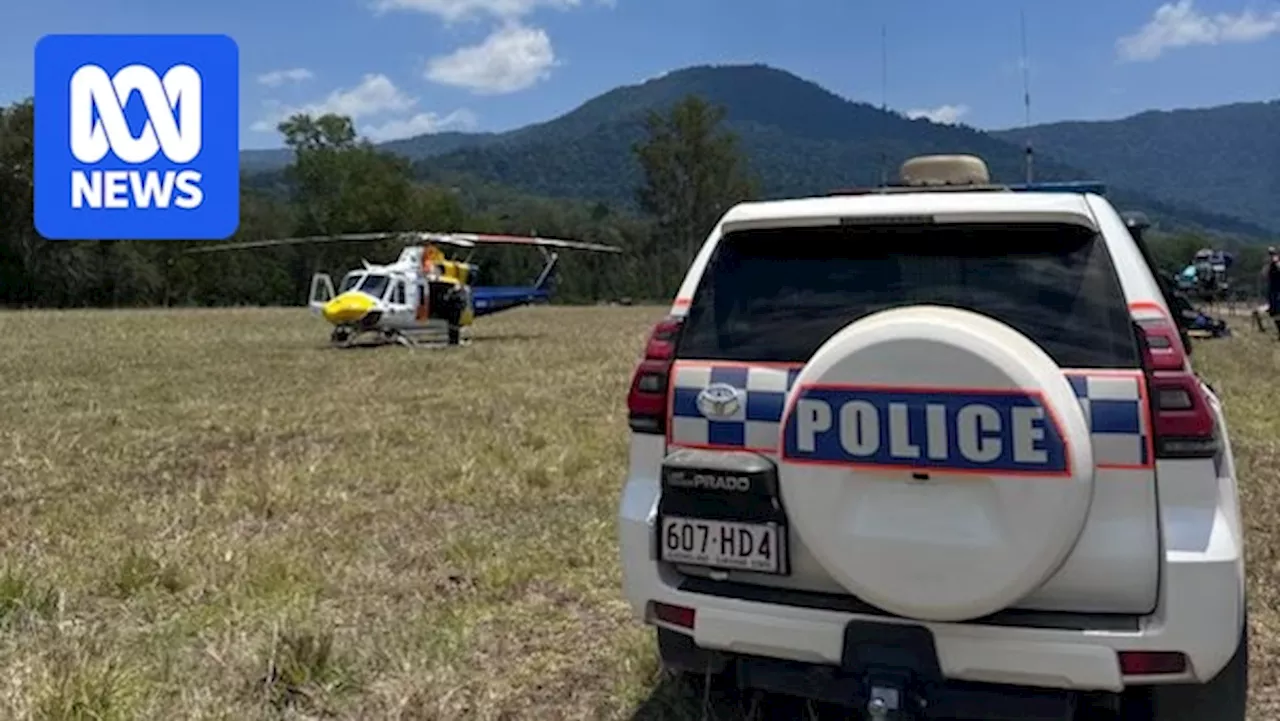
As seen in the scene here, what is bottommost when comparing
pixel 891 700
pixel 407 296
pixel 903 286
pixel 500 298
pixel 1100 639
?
pixel 891 700

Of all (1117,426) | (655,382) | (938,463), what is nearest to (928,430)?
(938,463)

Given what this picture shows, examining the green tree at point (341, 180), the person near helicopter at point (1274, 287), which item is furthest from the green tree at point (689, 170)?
the person near helicopter at point (1274, 287)

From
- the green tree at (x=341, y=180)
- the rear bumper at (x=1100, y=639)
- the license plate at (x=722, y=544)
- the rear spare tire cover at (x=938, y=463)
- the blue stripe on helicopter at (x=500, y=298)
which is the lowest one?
the rear bumper at (x=1100, y=639)

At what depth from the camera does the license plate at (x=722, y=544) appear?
3.05m

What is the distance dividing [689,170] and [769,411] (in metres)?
78.3

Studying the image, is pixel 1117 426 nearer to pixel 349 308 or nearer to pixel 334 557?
pixel 334 557

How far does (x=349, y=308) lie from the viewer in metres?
Answer: 21.4

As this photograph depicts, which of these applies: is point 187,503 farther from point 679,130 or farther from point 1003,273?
point 679,130

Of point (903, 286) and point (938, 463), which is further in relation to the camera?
point (903, 286)

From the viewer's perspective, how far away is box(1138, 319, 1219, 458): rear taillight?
2.75 metres

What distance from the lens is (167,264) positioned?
66500 mm

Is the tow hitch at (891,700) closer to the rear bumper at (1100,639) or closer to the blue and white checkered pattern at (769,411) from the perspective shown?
the rear bumper at (1100,639)

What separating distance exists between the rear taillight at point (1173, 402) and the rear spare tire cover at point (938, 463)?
7.7 inches

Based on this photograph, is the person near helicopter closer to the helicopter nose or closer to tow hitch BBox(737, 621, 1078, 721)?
the helicopter nose
